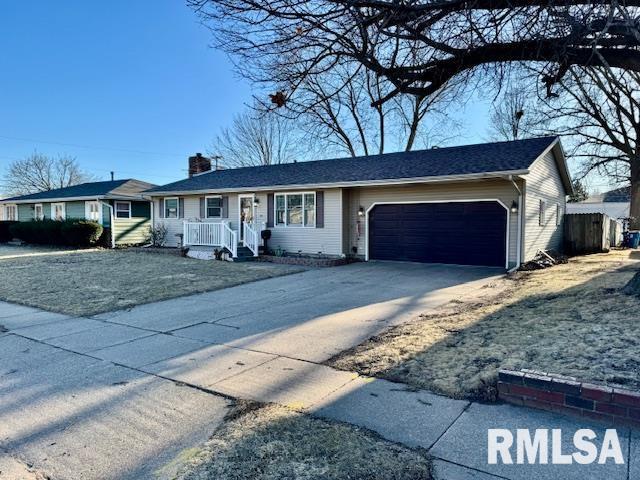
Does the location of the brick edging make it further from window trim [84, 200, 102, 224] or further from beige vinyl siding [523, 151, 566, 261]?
window trim [84, 200, 102, 224]

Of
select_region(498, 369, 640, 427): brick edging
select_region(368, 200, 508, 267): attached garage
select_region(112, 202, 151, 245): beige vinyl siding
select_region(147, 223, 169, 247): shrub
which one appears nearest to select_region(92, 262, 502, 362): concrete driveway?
select_region(368, 200, 508, 267): attached garage

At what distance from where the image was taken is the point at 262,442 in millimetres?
2840

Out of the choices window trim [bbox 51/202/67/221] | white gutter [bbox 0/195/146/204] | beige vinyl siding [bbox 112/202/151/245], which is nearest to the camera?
white gutter [bbox 0/195/146/204]

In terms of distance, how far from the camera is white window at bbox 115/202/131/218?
71.7 feet

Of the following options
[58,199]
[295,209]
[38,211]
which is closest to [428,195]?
[295,209]

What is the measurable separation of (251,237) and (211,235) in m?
1.69

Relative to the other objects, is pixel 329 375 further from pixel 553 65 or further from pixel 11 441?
pixel 553 65

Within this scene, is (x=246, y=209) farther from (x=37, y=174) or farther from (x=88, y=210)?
(x=37, y=174)

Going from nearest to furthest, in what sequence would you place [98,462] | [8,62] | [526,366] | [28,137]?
1. [98,462]
2. [526,366]
3. [8,62]
4. [28,137]

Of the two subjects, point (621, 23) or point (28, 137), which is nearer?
point (621, 23)

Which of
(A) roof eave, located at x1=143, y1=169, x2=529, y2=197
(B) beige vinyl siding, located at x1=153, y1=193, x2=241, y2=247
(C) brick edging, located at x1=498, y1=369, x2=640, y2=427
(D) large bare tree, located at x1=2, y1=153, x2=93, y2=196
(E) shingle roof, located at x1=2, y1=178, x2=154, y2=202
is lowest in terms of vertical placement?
(C) brick edging, located at x1=498, y1=369, x2=640, y2=427

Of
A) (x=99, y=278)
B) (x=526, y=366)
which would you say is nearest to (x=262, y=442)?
(x=526, y=366)

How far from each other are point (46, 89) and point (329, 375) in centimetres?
2941

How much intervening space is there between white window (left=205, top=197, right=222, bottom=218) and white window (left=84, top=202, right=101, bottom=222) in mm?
7782
